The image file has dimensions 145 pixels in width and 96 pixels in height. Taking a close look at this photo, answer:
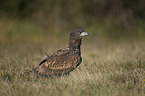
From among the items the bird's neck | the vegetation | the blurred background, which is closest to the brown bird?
the bird's neck

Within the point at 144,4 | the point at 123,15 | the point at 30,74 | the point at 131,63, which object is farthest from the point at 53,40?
the point at 30,74

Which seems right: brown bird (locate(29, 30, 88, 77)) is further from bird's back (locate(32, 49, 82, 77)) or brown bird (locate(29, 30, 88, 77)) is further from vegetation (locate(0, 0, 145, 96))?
vegetation (locate(0, 0, 145, 96))

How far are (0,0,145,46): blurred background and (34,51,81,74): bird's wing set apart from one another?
7.90 m

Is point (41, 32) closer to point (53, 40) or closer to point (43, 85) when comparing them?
point (53, 40)

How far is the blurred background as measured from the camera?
14.3 metres

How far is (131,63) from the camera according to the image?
7117 millimetres

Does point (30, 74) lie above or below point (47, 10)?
below

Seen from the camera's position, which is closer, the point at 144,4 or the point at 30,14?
the point at 144,4

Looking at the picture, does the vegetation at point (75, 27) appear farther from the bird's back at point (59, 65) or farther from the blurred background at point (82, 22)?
the bird's back at point (59, 65)

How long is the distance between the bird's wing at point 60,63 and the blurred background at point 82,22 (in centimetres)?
790

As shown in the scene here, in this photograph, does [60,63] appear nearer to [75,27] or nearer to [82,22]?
[82,22]

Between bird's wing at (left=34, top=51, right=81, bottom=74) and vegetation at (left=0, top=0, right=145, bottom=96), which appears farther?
vegetation at (left=0, top=0, right=145, bottom=96)

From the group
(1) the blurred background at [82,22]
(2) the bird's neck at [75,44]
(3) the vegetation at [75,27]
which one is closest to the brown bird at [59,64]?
(2) the bird's neck at [75,44]

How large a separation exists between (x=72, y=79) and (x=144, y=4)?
10990 millimetres
